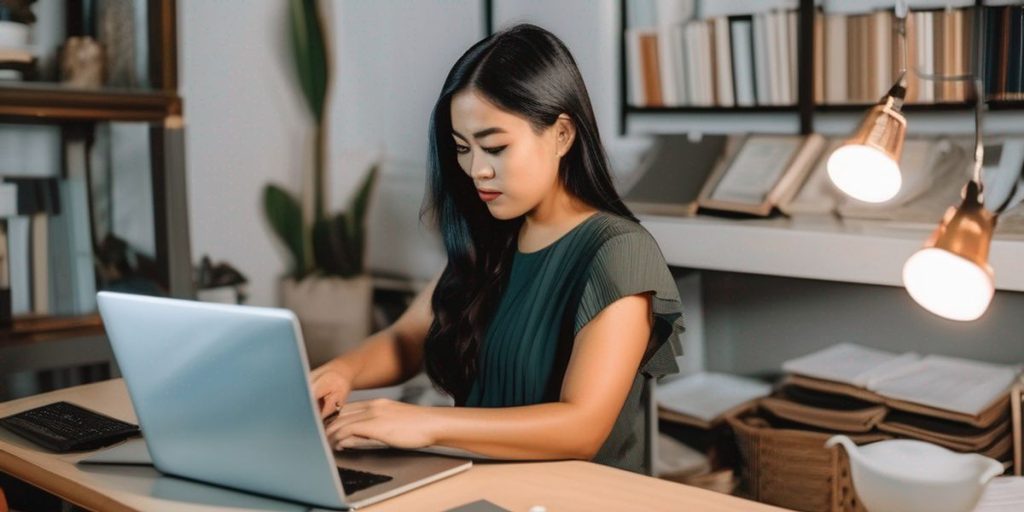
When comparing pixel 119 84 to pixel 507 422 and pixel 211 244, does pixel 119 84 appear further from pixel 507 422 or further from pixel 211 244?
pixel 507 422

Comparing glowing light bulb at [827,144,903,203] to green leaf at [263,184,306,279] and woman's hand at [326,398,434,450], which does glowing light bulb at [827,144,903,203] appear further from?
green leaf at [263,184,306,279]

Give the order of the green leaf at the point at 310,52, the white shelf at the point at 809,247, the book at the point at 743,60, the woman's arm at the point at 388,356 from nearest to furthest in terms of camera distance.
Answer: the woman's arm at the point at 388,356
the white shelf at the point at 809,247
the book at the point at 743,60
the green leaf at the point at 310,52

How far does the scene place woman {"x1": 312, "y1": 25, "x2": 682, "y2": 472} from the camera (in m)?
1.35

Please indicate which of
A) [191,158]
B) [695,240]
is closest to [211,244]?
[191,158]

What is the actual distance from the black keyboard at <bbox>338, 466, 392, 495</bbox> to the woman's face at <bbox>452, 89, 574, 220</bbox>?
454 millimetres

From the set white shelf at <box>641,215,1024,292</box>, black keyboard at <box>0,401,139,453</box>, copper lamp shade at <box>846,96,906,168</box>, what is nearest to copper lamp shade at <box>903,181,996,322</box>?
copper lamp shade at <box>846,96,906,168</box>

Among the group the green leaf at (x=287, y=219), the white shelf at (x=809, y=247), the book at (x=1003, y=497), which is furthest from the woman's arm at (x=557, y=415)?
the green leaf at (x=287, y=219)

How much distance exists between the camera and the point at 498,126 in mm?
1479

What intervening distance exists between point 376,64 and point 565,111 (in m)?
2.38

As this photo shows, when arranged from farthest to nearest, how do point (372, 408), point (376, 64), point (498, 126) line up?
point (376, 64) → point (498, 126) → point (372, 408)

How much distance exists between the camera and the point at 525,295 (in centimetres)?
165

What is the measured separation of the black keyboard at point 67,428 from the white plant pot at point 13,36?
1.25 meters

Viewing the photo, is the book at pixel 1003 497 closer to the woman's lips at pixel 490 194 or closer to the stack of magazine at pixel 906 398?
the stack of magazine at pixel 906 398

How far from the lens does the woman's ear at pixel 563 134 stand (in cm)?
154
